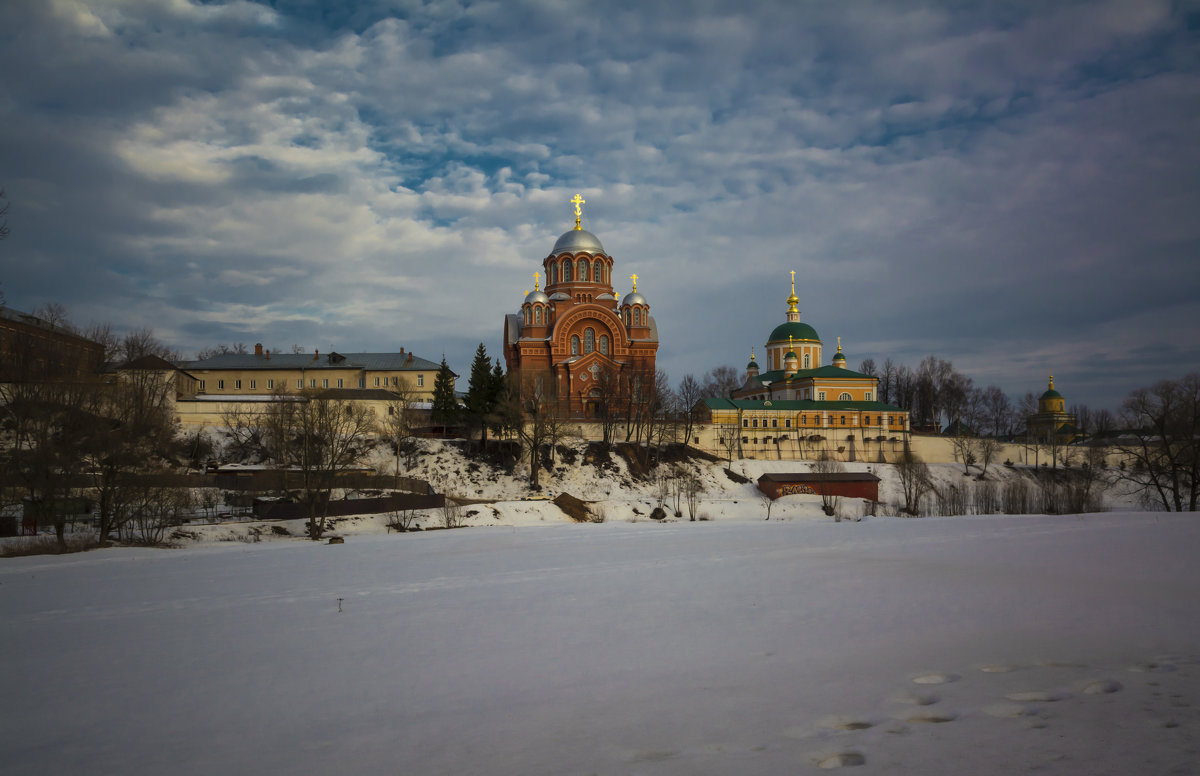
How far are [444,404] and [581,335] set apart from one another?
12.4 meters

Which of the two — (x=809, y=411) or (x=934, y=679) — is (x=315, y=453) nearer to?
(x=934, y=679)

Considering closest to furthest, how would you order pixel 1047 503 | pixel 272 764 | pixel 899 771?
pixel 899 771 → pixel 272 764 → pixel 1047 503

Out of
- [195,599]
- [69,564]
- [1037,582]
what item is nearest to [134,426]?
[69,564]

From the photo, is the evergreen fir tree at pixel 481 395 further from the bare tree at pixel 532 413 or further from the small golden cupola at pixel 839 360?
the small golden cupola at pixel 839 360

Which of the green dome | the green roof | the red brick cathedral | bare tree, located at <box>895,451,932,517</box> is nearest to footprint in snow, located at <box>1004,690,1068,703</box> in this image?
bare tree, located at <box>895,451,932,517</box>

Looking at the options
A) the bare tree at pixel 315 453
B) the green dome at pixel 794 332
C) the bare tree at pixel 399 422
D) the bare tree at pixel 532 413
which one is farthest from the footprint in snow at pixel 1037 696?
the green dome at pixel 794 332

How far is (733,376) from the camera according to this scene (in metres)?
98.8

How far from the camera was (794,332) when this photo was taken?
253ft

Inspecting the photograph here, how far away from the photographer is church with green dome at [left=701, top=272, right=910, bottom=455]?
54.7 metres

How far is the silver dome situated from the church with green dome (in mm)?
16229

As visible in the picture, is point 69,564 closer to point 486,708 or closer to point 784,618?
point 486,708

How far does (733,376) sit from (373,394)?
194ft

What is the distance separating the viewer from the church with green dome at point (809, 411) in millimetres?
54719

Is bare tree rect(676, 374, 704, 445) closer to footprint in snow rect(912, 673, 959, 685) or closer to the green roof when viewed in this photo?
the green roof
